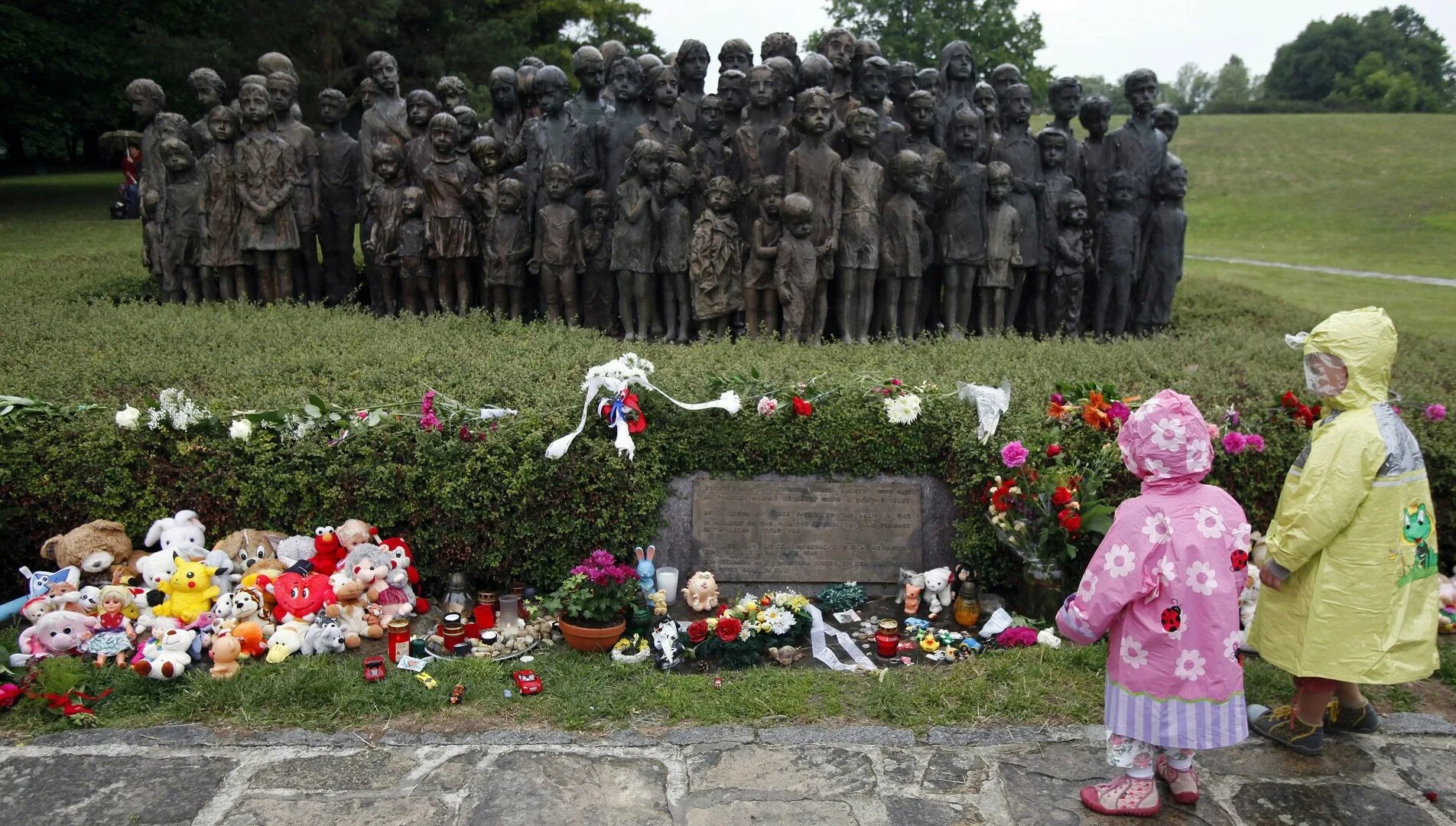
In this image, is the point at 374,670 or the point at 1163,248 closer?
the point at 374,670

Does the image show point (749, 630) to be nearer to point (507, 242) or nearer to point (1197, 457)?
point (1197, 457)

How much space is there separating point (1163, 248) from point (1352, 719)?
630 cm

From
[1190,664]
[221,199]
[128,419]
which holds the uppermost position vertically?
[221,199]

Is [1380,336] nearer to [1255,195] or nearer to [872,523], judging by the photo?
[872,523]

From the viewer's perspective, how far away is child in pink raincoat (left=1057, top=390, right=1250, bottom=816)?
10.1 ft

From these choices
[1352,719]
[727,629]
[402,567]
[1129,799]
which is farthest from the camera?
[402,567]

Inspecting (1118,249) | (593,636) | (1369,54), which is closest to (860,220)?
(1118,249)

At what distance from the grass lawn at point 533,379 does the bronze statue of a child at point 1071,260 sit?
3.41 ft

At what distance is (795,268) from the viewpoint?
7.94m

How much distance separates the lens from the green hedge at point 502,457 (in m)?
5.07

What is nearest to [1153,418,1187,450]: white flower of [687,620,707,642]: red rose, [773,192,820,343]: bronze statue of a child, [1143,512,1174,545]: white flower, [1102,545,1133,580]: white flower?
[1143,512,1174,545]: white flower

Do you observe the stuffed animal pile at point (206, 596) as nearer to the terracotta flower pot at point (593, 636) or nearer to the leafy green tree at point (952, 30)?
the terracotta flower pot at point (593, 636)

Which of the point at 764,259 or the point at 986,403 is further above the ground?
the point at 764,259

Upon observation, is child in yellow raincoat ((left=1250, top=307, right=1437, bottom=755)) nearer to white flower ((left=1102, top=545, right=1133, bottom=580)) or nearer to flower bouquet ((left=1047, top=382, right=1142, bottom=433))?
white flower ((left=1102, top=545, right=1133, bottom=580))
